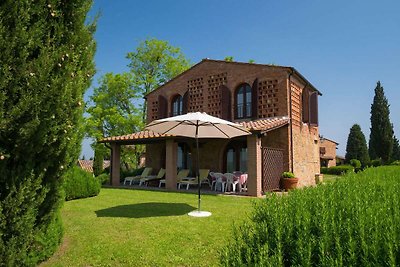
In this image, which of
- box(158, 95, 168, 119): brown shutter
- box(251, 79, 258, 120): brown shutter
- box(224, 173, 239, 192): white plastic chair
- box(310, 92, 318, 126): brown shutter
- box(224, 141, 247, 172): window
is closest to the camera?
box(224, 173, 239, 192): white plastic chair

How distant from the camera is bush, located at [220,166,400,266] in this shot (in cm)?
177

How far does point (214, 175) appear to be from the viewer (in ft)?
51.1

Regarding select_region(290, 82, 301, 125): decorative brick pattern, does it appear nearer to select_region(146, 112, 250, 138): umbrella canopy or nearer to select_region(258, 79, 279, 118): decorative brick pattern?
select_region(258, 79, 279, 118): decorative brick pattern

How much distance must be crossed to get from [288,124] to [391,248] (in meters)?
14.5

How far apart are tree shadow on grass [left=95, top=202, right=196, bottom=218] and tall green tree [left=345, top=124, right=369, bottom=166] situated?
41.9 metres

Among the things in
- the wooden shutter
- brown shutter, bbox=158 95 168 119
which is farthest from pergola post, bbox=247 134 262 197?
brown shutter, bbox=158 95 168 119

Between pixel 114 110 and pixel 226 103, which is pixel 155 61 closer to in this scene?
pixel 114 110

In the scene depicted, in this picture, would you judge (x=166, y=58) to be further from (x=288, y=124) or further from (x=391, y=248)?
(x=391, y=248)

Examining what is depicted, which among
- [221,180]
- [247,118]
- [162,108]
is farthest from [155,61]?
[221,180]

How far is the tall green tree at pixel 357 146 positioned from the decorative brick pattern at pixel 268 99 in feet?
111

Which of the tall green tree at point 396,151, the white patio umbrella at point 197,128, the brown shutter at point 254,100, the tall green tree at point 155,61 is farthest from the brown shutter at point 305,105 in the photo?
the tall green tree at point 396,151

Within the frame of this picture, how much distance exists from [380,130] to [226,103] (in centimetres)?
3289

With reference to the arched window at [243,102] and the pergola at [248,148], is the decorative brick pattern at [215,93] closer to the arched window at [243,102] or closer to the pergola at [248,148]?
the arched window at [243,102]

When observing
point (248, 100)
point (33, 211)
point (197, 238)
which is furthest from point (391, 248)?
point (248, 100)
